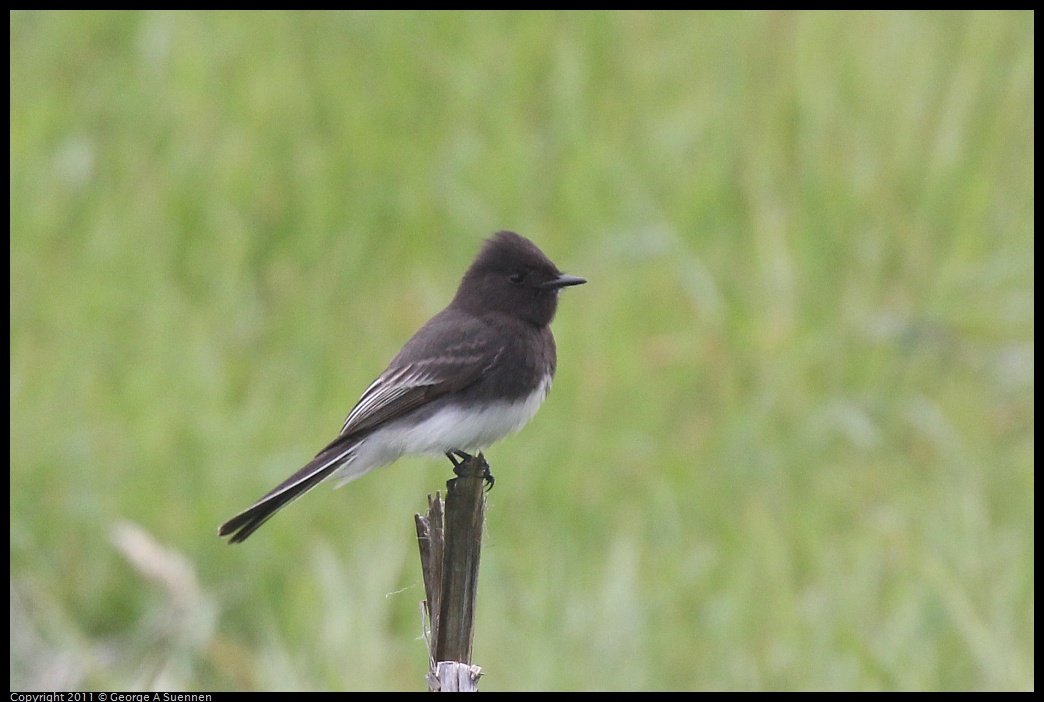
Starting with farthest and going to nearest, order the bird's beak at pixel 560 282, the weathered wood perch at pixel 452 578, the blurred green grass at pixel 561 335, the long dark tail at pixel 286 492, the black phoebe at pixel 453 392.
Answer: the blurred green grass at pixel 561 335
the bird's beak at pixel 560 282
the black phoebe at pixel 453 392
the long dark tail at pixel 286 492
the weathered wood perch at pixel 452 578

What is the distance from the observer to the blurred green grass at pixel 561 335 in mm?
5211

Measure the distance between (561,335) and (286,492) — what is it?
3082mm

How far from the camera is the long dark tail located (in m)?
3.62

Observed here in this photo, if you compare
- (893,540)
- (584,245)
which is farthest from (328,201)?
(893,540)

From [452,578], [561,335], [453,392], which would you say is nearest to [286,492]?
[453,392]

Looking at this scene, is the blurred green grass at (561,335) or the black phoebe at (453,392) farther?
the blurred green grass at (561,335)

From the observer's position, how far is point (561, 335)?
6.70m

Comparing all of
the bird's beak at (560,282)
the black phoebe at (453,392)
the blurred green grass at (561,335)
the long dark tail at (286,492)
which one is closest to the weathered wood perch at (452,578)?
the long dark tail at (286,492)

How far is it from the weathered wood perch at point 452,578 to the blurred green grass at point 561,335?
5.28 ft

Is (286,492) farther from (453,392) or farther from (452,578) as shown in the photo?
(452,578)

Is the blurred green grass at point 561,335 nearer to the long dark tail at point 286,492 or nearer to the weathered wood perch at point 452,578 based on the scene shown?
the long dark tail at point 286,492

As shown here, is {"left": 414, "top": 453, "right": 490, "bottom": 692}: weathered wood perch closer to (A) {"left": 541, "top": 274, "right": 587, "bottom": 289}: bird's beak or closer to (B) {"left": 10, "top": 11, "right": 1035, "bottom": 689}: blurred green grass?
(A) {"left": 541, "top": 274, "right": 587, "bottom": 289}: bird's beak

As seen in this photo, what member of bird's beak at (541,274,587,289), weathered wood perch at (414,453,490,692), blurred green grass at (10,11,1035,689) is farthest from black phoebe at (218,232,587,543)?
weathered wood perch at (414,453,490,692)
